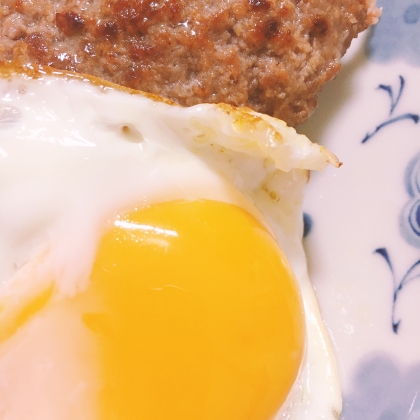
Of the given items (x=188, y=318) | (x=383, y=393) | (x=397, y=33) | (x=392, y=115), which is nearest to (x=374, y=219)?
(x=392, y=115)

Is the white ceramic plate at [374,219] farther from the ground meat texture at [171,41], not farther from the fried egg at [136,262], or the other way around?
the ground meat texture at [171,41]

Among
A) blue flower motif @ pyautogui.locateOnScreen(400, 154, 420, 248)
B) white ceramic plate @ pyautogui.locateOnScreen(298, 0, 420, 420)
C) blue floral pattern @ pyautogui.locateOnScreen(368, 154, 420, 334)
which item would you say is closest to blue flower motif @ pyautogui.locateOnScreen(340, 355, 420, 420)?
white ceramic plate @ pyautogui.locateOnScreen(298, 0, 420, 420)

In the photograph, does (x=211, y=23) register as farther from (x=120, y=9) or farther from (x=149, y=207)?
(x=149, y=207)

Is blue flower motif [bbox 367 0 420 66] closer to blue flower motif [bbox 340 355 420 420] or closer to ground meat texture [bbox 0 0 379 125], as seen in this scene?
ground meat texture [bbox 0 0 379 125]

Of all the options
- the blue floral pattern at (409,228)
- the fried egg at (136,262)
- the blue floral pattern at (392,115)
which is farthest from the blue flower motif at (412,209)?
the fried egg at (136,262)

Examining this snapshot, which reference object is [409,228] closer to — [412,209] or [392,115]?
[412,209]

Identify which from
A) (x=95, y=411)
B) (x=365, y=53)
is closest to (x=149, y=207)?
(x=95, y=411)

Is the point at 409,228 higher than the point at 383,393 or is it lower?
higher
